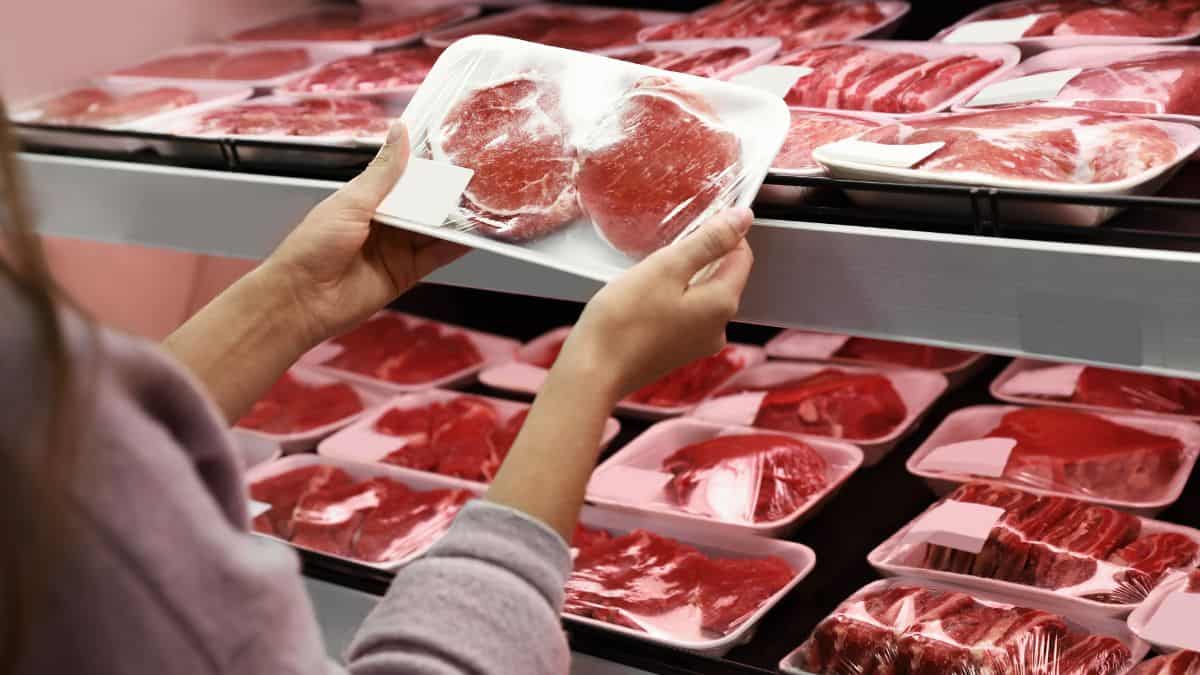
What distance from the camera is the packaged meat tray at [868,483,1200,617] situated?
1.54 meters

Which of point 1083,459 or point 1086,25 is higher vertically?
point 1086,25

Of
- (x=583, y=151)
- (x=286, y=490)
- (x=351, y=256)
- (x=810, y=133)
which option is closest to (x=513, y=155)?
(x=583, y=151)

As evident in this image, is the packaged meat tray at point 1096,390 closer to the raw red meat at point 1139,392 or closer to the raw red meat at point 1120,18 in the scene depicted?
the raw red meat at point 1139,392

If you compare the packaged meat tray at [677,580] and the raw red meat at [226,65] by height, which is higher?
the raw red meat at [226,65]

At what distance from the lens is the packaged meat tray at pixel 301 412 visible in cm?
232

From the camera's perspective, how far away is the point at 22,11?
2.44 m

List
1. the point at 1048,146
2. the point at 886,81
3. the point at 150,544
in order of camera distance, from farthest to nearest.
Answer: the point at 886,81, the point at 1048,146, the point at 150,544

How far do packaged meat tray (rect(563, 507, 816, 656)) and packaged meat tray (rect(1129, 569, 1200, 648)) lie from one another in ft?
1.36

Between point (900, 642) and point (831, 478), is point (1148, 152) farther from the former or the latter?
point (831, 478)

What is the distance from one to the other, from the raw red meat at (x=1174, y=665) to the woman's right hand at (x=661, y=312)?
64 cm

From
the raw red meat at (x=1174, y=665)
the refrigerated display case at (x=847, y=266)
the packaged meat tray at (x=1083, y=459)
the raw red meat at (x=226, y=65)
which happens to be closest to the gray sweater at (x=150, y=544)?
the refrigerated display case at (x=847, y=266)

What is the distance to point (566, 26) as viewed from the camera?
7.63 ft

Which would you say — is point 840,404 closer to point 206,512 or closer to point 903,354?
point 903,354

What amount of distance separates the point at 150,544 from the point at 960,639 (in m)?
1.04
